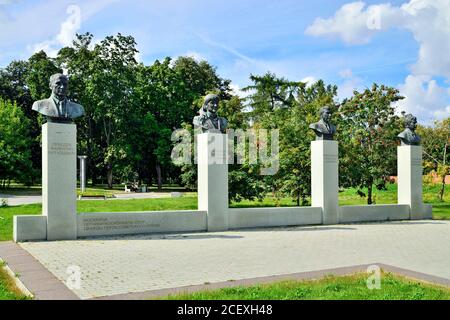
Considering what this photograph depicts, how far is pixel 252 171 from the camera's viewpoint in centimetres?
1844

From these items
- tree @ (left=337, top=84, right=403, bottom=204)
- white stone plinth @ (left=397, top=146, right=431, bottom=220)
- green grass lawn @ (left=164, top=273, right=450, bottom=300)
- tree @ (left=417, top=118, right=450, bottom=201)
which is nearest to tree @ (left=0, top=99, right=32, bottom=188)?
tree @ (left=337, top=84, right=403, bottom=204)

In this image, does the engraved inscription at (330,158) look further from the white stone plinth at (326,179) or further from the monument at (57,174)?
the monument at (57,174)

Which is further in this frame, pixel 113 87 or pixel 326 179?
pixel 113 87

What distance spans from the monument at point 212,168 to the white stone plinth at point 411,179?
7.24m

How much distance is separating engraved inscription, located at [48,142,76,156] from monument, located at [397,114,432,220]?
37.1 ft

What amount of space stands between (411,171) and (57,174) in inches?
469

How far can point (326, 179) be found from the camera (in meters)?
14.5

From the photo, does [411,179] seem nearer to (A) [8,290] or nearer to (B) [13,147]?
(A) [8,290]

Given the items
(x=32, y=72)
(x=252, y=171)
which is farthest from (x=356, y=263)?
(x=32, y=72)

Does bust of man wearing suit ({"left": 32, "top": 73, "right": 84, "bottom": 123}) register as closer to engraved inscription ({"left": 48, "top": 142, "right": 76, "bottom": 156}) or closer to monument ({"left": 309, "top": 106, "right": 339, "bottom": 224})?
engraved inscription ({"left": 48, "top": 142, "right": 76, "bottom": 156})

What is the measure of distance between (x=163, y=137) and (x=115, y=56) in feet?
27.2

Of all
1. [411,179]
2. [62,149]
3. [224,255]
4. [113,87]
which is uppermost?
[113,87]

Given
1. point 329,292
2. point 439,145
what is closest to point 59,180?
point 329,292

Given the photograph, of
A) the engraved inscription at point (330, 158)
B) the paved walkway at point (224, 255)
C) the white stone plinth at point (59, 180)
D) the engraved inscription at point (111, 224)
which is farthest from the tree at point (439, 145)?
the white stone plinth at point (59, 180)
